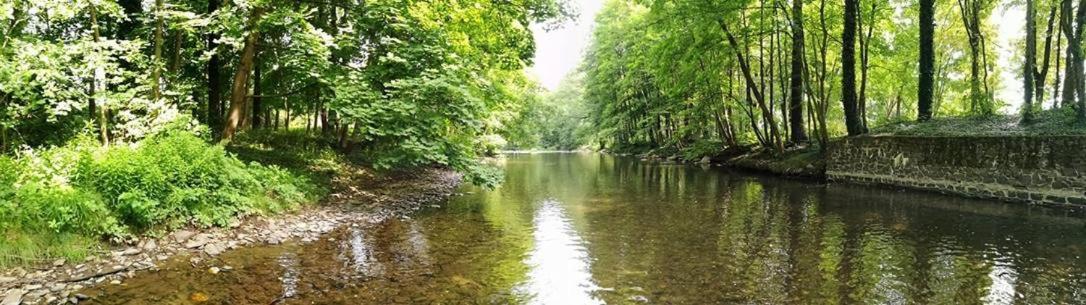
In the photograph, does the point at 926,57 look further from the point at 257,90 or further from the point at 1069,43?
the point at 257,90

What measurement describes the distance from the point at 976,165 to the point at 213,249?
17.3 metres

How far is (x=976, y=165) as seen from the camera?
1440cm

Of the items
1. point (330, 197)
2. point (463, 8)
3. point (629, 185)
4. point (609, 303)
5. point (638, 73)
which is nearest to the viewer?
point (609, 303)

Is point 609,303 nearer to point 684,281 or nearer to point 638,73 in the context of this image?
point 684,281

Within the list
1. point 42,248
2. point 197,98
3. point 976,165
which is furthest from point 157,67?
point 976,165

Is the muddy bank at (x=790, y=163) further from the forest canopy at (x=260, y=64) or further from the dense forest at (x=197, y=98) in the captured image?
the forest canopy at (x=260, y=64)

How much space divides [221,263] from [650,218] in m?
7.72

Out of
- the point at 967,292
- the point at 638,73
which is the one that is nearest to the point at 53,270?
the point at 967,292

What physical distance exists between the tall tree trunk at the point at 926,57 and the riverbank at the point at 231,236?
1619 cm

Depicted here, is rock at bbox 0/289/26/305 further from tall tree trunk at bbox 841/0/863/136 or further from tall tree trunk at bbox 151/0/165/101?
tall tree trunk at bbox 841/0/863/136

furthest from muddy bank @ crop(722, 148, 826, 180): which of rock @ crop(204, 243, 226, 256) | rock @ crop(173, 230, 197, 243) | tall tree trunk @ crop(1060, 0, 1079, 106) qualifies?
rock @ crop(173, 230, 197, 243)

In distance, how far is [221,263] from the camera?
23.6 feet

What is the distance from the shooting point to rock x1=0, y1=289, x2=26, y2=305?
5.41m

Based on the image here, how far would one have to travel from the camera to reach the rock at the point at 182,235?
7703 mm
